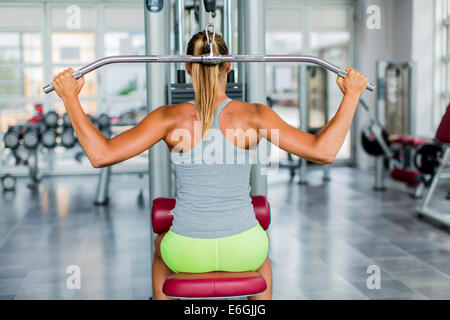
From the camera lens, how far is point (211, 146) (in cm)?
148

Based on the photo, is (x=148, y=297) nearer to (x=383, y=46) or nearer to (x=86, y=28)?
(x=86, y=28)

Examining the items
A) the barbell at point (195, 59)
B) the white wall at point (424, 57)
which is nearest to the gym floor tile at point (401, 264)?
the barbell at point (195, 59)

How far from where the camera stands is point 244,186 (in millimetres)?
1544

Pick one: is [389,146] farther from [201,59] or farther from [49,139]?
[201,59]

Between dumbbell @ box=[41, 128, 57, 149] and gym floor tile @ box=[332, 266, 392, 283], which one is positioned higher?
→ dumbbell @ box=[41, 128, 57, 149]

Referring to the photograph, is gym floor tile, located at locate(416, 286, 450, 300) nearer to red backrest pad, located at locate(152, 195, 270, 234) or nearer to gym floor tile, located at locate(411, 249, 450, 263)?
gym floor tile, located at locate(411, 249, 450, 263)

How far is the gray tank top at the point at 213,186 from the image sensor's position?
1.48m

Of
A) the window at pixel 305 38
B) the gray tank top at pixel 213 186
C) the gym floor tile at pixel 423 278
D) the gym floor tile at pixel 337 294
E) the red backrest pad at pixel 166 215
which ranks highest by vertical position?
the window at pixel 305 38

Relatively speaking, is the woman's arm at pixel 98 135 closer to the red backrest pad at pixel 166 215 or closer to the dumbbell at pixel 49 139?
the red backrest pad at pixel 166 215

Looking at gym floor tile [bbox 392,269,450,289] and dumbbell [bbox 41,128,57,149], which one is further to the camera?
dumbbell [bbox 41,128,57,149]

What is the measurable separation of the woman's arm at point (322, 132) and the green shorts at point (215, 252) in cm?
29

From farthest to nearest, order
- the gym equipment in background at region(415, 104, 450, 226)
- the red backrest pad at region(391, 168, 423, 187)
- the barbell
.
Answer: the red backrest pad at region(391, 168, 423, 187) < the gym equipment in background at region(415, 104, 450, 226) < the barbell

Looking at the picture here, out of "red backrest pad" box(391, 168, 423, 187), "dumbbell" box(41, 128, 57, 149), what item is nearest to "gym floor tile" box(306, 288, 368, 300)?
"red backrest pad" box(391, 168, 423, 187)

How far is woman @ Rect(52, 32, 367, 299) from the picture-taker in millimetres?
1454
